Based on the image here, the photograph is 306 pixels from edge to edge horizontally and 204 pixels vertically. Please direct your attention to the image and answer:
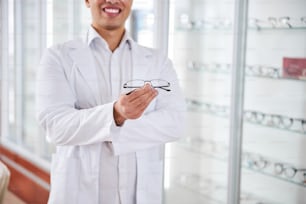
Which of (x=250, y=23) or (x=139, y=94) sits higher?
(x=250, y=23)

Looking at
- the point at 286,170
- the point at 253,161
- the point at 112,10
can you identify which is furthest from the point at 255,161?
the point at 112,10

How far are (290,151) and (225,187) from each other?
423 mm

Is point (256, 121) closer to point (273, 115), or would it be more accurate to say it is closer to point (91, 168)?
point (273, 115)

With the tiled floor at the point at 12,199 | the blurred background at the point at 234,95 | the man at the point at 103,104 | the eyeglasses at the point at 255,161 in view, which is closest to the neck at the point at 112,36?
the man at the point at 103,104

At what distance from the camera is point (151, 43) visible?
2145 millimetres

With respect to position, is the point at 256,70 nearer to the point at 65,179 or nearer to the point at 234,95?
the point at 234,95

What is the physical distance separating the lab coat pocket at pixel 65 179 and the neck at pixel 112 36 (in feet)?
0.98

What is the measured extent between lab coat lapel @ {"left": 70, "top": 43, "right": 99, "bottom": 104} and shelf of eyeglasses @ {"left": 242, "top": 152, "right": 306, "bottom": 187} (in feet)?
3.38

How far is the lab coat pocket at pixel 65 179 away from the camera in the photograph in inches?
43.9

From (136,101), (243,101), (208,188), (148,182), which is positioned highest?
(136,101)

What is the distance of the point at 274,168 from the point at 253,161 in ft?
0.32

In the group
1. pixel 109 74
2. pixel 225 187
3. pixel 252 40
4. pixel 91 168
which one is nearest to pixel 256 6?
pixel 252 40

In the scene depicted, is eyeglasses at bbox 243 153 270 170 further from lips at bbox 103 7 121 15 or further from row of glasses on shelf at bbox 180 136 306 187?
lips at bbox 103 7 121 15

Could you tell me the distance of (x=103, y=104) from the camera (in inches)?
42.4
